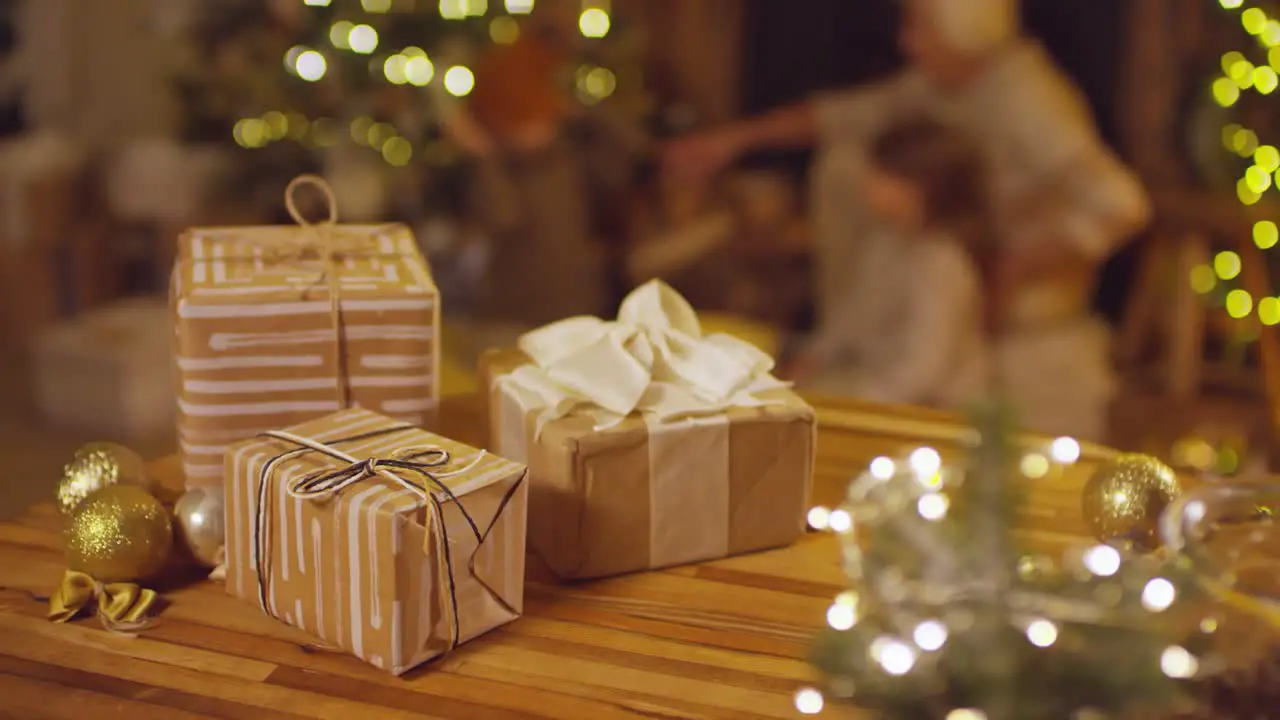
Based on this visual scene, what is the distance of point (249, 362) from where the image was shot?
46.1 inches

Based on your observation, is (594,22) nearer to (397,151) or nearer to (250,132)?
(397,151)

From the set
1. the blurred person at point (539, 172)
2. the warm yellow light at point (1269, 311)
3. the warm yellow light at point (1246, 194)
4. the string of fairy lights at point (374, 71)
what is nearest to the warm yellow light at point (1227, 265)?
the warm yellow light at point (1246, 194)

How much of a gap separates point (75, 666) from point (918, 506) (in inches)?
25.1

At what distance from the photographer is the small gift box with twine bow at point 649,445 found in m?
1.15

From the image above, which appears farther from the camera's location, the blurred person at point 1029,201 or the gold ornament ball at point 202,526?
the blurred person at point 1029,201

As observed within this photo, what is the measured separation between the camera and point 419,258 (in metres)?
1.31

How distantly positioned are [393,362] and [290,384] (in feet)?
0.30

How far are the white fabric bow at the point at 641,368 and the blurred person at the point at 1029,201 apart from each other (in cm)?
157

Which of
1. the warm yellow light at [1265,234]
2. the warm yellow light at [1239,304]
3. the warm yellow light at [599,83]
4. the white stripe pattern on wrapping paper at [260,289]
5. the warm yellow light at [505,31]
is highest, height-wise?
the warm yellow light at [505,31]

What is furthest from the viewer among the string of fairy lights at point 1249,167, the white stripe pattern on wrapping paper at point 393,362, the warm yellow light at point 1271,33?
the string of fairy lights at point 1249,167

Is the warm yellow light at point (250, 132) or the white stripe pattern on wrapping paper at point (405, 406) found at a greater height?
the warm yellow light at point (250, 132)

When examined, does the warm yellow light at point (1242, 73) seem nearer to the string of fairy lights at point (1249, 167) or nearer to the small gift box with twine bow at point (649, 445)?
the string of fairy lights at point (1249, 167)

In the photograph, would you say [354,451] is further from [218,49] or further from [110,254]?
[110,254]

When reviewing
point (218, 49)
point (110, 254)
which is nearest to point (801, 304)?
point (218, 49)
